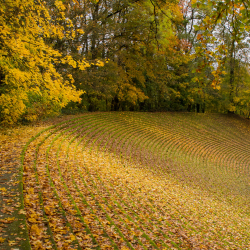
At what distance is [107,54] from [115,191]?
40.2 ft

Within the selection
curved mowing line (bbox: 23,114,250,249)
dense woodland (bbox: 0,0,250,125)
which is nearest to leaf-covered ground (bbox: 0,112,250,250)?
curved mowing line (bbox: 23,114,250,249)

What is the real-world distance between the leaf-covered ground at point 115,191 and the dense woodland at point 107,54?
181 cm

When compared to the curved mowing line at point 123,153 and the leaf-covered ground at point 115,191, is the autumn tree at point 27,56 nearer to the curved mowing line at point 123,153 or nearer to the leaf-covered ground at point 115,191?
the leaf-covered ground at point 115,191

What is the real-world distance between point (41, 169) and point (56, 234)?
2.76 metres

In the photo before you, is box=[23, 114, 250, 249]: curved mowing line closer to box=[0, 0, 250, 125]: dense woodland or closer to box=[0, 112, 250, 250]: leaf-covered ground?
box=[0, 112, 250, 250]: leaf-covered ground

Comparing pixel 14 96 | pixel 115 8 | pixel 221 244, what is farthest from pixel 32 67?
pixel 115 8

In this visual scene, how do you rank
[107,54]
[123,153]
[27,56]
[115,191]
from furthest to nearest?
[107,54]
[123,153]
[115,191]
[27,56]

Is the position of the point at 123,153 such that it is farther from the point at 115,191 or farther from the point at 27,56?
the point at 27,56

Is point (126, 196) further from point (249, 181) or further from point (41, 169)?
point (249, 181)

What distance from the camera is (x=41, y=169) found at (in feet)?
18.6

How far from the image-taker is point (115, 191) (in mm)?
6105

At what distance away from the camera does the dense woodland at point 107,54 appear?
10.6 feet

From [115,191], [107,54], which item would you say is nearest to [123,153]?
[115,191]

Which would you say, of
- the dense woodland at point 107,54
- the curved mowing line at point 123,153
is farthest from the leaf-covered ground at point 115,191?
the dense woodland at point 107,54
